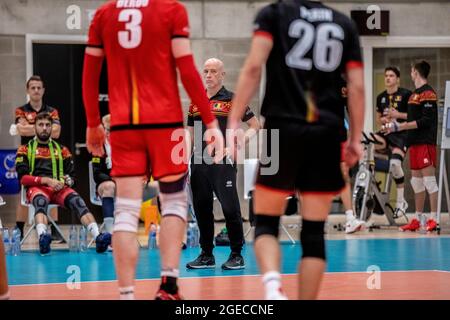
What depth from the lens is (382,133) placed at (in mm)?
14141

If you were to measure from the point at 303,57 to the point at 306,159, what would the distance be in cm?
57

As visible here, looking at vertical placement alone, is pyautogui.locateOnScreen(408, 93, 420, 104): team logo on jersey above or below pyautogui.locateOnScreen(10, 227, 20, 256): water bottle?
above

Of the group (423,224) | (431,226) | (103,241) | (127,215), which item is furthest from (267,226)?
(423,224)

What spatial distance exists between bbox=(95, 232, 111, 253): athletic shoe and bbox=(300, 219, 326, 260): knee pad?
586cm

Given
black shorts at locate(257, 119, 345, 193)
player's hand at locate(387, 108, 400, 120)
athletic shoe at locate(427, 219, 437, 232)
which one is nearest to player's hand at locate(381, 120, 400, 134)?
player's hand at locate(387, 108, 400, 120)

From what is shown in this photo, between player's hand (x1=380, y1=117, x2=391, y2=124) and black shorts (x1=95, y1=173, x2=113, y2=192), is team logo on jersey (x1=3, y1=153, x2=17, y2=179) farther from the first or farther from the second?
player's hand (x1=380, y1=117, x2=391, y2=124)

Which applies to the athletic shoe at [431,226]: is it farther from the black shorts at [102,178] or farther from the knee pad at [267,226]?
the knee pad at [267,226]

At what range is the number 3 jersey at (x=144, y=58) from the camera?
570cm

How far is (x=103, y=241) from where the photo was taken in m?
10.8

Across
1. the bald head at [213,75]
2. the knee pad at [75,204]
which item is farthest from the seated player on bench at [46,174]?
the bald head at [213,75]

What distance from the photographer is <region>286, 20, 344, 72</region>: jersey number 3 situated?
16.9 feet

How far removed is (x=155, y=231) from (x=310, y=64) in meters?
6.62

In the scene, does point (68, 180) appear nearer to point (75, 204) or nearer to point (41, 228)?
point (75, 204)

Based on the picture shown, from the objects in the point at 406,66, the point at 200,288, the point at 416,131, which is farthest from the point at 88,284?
the point at 406,66
